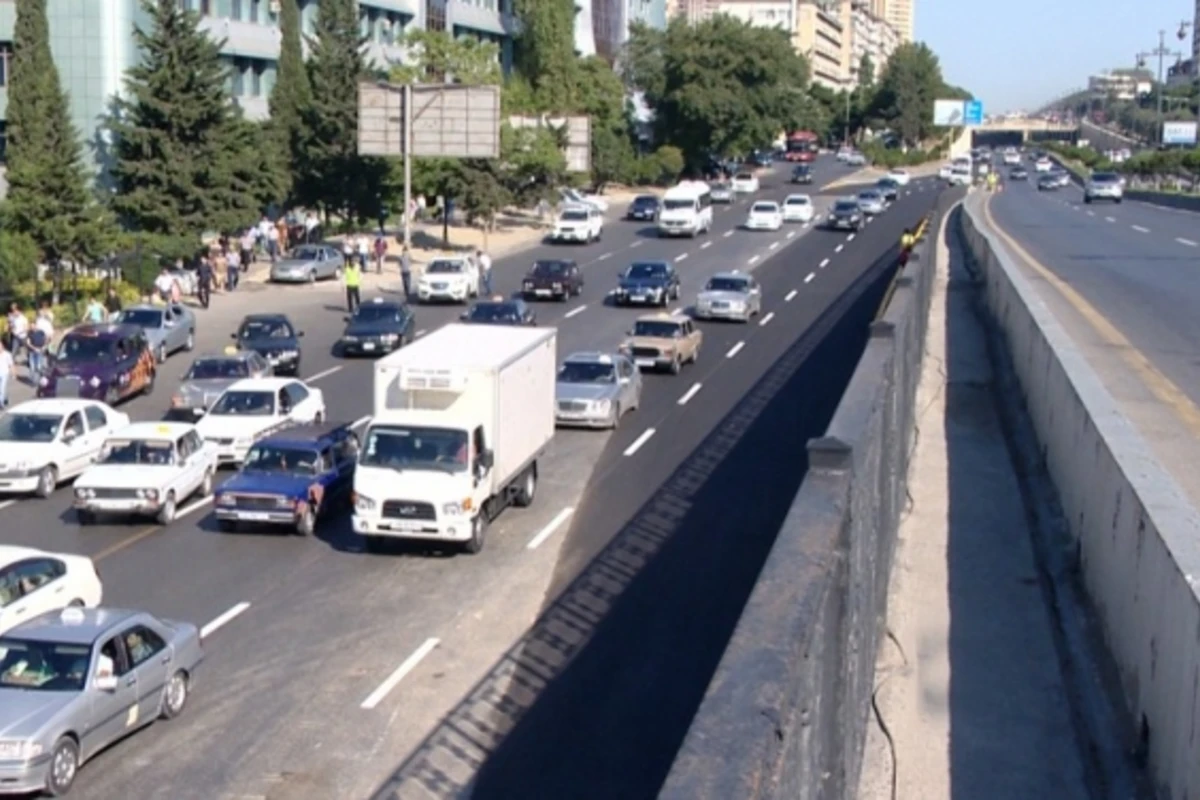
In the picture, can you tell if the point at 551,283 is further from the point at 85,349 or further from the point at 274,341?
the point at 85,349

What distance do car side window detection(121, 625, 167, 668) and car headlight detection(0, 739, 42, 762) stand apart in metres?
1.65

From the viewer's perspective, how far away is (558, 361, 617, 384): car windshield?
30.6m

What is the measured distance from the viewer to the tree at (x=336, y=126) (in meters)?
65.0

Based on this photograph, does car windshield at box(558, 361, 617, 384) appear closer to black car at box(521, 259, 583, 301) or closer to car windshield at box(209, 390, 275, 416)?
car windshield at box(209, 390, 275, 416)

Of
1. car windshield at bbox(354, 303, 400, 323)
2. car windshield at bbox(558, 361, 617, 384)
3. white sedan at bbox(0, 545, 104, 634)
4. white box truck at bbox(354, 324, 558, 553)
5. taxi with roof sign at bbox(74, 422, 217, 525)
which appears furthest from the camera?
car windshield at bbox(354, 303, 400, 323)

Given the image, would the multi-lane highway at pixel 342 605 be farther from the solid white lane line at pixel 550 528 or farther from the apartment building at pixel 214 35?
the apartment building at pixel 214 35

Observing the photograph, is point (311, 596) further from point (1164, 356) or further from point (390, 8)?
point (390, 8)

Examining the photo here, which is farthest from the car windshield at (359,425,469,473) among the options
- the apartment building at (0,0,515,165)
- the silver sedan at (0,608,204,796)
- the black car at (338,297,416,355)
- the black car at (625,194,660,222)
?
the black car at (625,194,660,222)

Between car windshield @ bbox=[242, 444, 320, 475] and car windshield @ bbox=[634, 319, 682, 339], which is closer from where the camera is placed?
car windshield @ bbox=[242, 444, 320, 475]

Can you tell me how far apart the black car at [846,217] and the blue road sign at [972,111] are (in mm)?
63604

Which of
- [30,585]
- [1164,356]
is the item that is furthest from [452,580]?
[1164,356]

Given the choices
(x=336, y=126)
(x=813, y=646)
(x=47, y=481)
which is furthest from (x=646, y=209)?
(x=813, y=646)

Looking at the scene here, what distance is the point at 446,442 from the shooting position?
21625 mm

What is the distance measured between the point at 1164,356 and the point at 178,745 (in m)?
17.0
